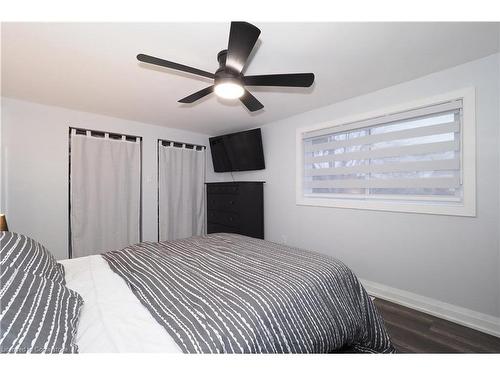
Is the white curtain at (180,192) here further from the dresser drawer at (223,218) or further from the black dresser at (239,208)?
the black dresser at (239,208)

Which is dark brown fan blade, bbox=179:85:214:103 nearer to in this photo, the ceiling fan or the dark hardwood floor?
the ceiling fan

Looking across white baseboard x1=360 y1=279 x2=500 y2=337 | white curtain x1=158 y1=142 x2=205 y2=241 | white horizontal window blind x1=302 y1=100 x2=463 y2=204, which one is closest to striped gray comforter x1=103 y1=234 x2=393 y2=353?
white baseboard x1=360 y1=279 x2=500 y2=337

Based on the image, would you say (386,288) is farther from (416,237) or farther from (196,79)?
(196,79)

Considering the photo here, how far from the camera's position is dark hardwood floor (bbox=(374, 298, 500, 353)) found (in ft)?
5.16

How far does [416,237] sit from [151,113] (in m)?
3.58

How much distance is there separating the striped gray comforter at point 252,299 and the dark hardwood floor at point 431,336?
1.21 feet

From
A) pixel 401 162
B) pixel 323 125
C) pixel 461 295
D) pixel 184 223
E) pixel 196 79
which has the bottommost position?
pixel 461 295

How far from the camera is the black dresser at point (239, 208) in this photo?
3.37m

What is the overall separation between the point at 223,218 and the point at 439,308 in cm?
284

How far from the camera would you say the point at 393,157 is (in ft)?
7.61

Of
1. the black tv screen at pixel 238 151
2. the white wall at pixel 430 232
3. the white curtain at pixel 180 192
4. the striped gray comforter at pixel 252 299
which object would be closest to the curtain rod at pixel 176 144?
the white curtain at pixel 180 192

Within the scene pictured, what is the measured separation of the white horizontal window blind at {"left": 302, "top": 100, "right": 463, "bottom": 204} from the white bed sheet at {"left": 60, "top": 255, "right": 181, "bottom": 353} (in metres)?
2.48
